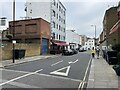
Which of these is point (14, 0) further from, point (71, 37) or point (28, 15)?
point (71, 37)

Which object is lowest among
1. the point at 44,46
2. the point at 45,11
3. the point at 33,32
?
the point at 44,46

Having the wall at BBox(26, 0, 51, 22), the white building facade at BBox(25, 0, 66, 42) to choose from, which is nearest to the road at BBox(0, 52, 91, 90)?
the white building facade at BBox(25, 0, 66, 42)

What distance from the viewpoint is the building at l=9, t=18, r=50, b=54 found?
129 feet

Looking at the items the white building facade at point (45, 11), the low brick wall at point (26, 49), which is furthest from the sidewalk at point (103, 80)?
the white building facade at point (45, 11)

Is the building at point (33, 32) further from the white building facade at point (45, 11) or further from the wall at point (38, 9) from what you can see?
the wall at point (38, 9)

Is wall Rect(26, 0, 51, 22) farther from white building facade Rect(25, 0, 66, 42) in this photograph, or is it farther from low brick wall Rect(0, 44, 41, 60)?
low brick wall Rect(0, 44, 41, 60)

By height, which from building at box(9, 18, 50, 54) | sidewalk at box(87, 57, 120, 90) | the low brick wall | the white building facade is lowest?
sidewalk at box(87, 57, 120, 90)

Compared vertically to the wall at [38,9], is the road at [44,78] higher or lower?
lower

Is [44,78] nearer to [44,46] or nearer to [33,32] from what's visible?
[33,32]

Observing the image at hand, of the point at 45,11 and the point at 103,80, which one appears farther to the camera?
the point at 45,11

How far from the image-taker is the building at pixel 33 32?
39.5m

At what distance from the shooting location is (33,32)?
39.9 metres

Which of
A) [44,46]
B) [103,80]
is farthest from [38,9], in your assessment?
[103,80]

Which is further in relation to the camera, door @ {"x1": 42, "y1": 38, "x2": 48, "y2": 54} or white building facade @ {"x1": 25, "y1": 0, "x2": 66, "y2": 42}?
white building facade @ {"x1": 25, "y1": 0, "x2": 66, "y2": 42}
